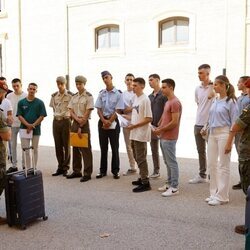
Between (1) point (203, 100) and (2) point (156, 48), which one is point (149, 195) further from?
(2) point (156, 48)

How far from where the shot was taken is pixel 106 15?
58.8 ft

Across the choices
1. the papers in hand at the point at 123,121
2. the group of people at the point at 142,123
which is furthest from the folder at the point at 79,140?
the papers in hand at the point at 123,121

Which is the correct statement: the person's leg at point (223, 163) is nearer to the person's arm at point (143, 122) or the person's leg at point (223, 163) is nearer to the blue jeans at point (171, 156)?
the blue jeans at point (171, 156)

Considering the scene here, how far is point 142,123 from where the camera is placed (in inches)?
285

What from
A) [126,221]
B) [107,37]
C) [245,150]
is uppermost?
[107,37]

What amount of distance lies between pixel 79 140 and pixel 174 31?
9931 millimetres

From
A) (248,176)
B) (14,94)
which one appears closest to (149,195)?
(248,176)

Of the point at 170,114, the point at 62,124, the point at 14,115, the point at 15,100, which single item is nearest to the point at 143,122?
the point at 170,114

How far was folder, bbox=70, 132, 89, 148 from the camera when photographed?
8195mm

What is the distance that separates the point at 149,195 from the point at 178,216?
45.2 inches

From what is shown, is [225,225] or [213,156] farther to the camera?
[213,156]

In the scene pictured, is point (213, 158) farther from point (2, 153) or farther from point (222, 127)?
point (2, 153)

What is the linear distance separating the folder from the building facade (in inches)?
158

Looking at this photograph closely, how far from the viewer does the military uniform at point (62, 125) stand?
862 cm
